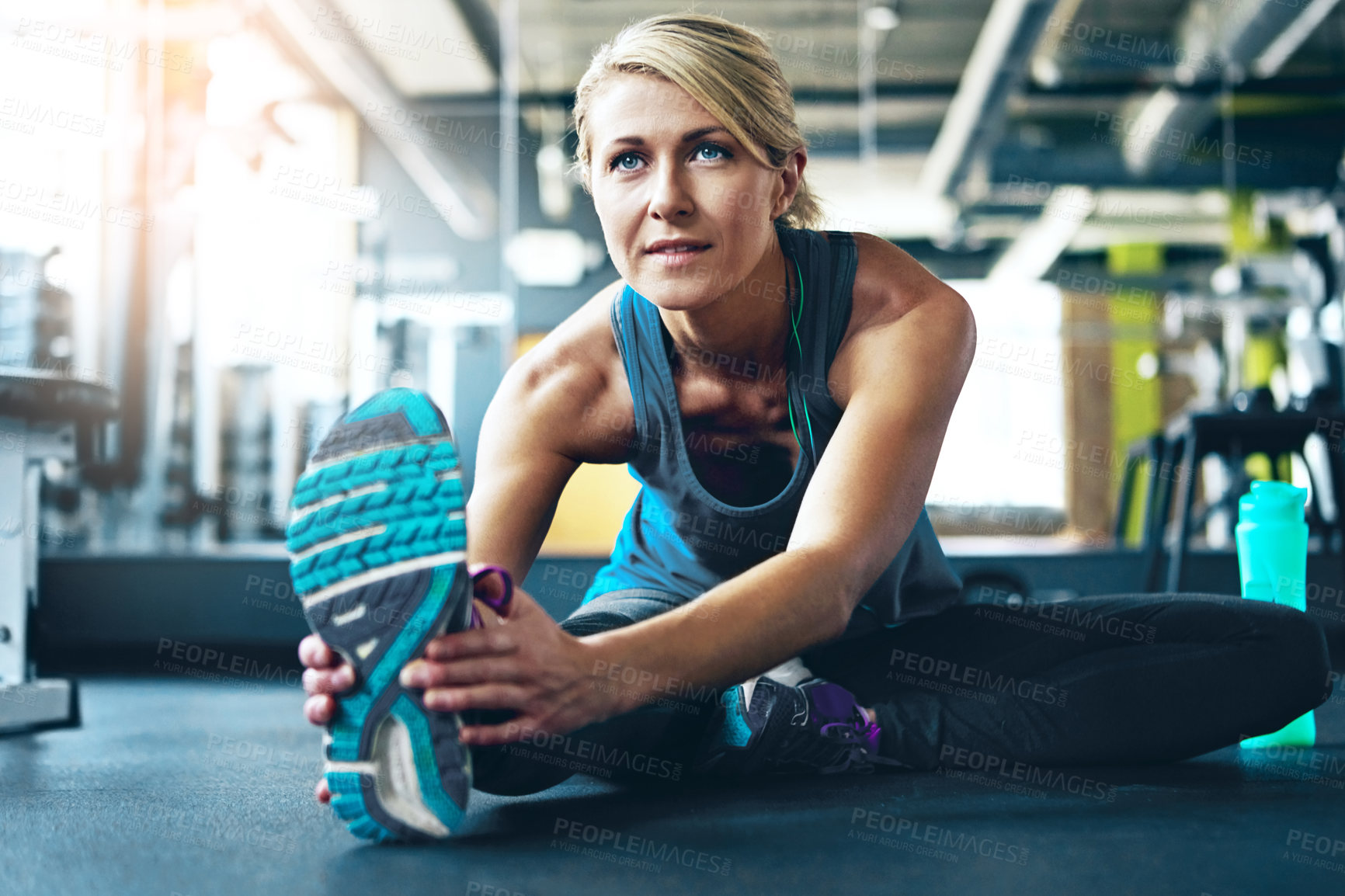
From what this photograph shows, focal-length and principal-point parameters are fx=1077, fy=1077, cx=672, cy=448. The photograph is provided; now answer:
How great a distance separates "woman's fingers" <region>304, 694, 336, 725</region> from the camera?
2.40ft

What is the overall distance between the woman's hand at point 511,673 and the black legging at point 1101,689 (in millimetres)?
270

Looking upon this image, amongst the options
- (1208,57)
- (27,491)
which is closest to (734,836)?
(27,491)

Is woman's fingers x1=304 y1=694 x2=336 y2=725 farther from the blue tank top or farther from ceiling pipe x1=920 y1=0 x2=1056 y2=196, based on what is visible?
ceiling pipe x1=920 y1=0 x2=1056 y2=196

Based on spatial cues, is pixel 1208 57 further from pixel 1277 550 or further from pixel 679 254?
pixel 679 254

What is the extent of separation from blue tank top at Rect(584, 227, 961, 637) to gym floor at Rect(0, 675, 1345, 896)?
20cm

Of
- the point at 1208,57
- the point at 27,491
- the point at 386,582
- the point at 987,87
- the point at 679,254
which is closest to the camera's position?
the point at 386,582

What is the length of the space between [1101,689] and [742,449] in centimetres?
42

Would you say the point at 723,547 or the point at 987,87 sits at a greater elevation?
the point at 987,87

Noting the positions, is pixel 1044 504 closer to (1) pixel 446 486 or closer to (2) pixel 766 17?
(2) pixel 766 17

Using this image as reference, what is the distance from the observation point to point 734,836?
821 mm

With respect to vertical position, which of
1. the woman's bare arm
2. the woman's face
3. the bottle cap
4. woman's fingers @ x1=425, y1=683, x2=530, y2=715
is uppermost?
the woman's face

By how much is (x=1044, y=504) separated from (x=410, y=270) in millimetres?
3729

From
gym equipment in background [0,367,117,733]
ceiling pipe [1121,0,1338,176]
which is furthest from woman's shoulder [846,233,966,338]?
ceiling pipe [1121,0,1338,176]

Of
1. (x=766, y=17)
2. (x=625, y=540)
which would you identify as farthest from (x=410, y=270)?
(x=625, y=540)
